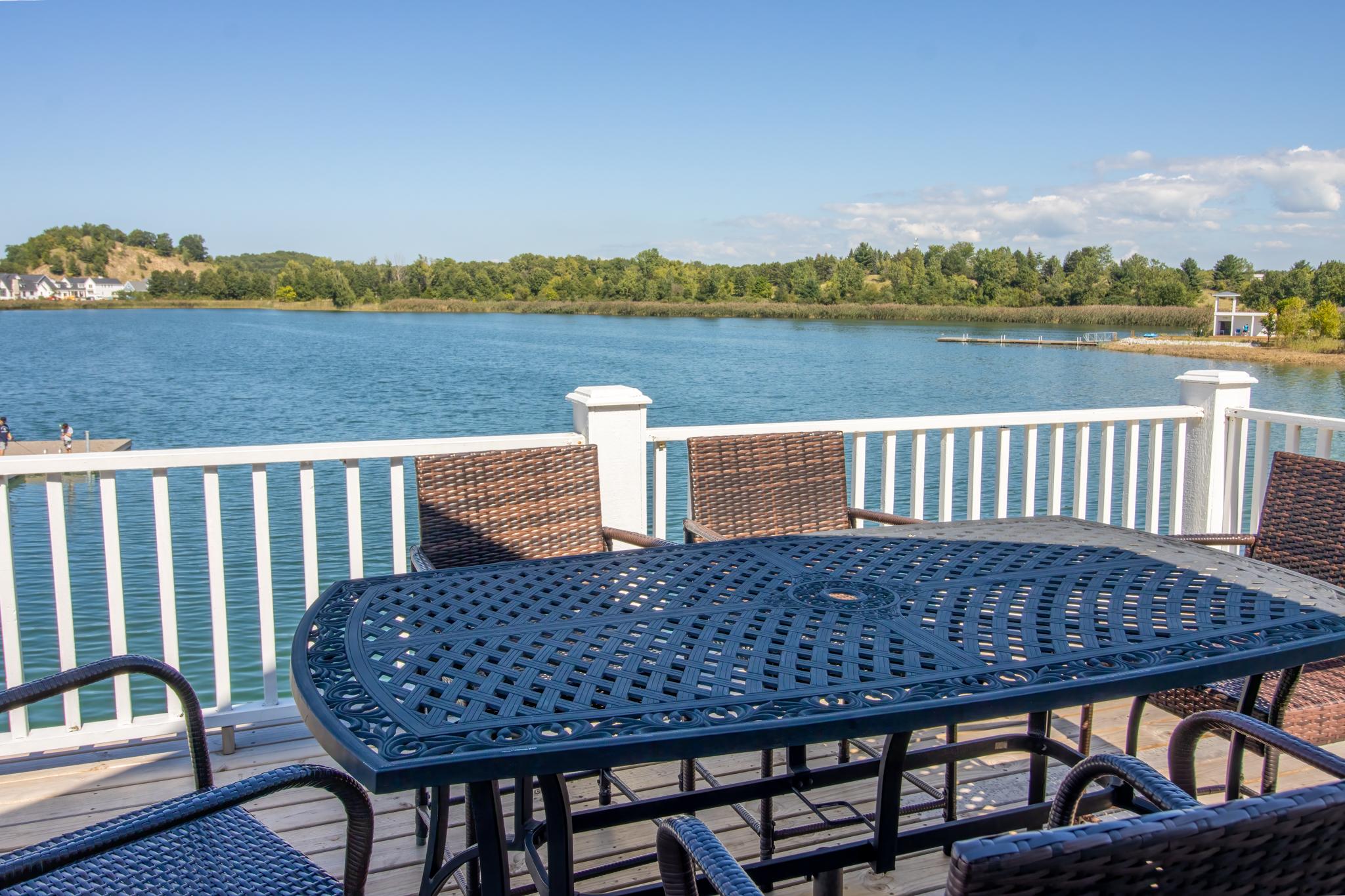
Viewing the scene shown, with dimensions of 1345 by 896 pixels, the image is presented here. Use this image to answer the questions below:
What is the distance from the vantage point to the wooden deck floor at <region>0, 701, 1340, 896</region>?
2.14 metres

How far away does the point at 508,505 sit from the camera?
2.60 meters

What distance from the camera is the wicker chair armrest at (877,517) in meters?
2.63

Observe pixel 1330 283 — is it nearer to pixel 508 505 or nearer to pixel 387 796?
pixel 508 505

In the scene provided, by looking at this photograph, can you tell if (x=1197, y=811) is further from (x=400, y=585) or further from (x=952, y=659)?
(x=400, y=585)

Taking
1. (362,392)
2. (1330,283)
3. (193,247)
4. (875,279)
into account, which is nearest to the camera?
(362,392)

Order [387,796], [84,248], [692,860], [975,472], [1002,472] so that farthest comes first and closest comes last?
1. [84,248]
2. [975,472]
3. [1002,472]
4. [387,796]
5. [692,860]

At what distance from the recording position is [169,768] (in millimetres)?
2582

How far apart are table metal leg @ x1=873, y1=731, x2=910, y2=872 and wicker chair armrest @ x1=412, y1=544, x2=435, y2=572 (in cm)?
121

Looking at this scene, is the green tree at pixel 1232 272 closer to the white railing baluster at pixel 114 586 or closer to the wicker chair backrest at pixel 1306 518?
the wicker chair backrest at pixel 1306 518

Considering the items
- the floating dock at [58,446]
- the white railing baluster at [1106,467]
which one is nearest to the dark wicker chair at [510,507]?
the white railing baluster at [1106,467]

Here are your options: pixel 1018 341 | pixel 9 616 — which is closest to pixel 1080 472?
pixel 9 616

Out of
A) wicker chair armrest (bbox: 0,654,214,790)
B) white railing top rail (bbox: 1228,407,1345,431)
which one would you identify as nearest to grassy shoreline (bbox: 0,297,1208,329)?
white railing top rail (bbox: 1228,407,1345,431)

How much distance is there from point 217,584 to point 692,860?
2.16 m

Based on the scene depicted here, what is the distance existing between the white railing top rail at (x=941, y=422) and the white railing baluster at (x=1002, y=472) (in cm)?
7
